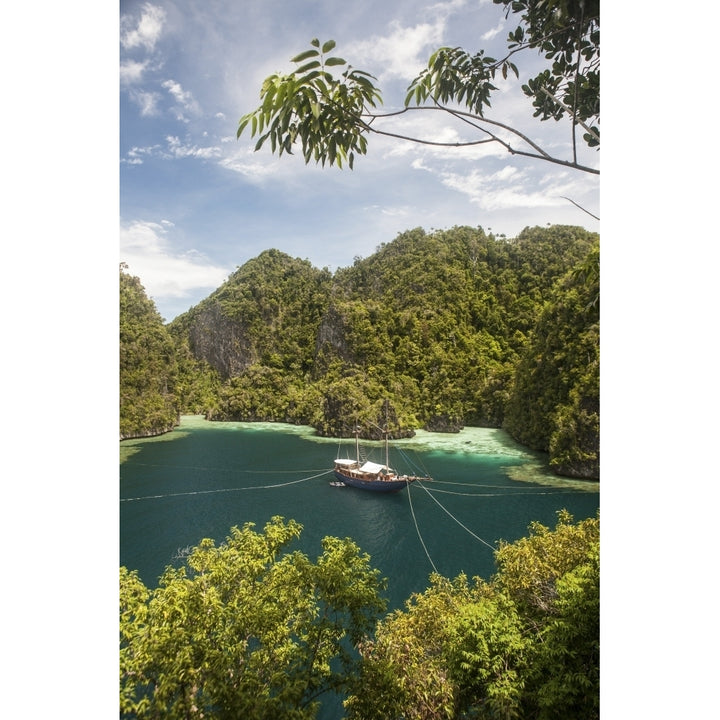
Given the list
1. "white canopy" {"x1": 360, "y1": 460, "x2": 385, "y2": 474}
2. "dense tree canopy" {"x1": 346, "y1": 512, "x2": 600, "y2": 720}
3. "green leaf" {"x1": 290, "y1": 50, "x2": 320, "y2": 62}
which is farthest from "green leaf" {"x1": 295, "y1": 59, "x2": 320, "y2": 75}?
"white canopy" {"x1": 360, "y1": 460, "x2": 385, "y2": 474}

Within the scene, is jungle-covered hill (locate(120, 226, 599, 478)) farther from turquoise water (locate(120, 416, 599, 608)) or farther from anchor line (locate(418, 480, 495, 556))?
anchor line (locate(418, 480, 495, 556))

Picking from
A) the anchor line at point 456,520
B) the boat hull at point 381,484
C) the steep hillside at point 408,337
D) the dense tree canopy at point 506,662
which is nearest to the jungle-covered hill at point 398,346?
the steep hillside at point 408,337

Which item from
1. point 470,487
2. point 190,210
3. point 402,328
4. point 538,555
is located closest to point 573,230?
point 402,328

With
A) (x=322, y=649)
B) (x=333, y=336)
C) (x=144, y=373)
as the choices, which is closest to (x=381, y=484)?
(x=322, y=649)

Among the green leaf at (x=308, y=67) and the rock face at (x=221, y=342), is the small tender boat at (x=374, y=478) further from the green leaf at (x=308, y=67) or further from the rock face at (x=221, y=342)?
the rock face at (x=221, y=342)
